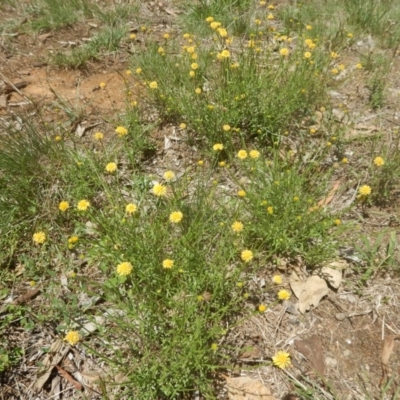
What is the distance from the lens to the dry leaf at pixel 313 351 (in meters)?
2.15

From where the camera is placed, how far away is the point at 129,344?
2.04 m

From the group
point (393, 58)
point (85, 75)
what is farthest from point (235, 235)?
point (393, 58)

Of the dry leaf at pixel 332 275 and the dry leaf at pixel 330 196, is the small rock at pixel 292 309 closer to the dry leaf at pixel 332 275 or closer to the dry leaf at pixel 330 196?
the dry leaf at pixel 332 275

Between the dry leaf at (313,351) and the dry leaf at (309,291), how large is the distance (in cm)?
19

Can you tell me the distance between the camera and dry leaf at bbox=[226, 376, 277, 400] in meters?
2.03

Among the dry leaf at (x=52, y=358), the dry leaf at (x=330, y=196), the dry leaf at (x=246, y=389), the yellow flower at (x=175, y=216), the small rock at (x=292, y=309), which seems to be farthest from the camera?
the dry leaf at (x=330, y=196)

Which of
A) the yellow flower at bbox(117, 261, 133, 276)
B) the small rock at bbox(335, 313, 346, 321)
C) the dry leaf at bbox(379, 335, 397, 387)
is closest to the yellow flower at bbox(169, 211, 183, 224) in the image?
the yellow flower at bbox(117, 261, 133, 276)

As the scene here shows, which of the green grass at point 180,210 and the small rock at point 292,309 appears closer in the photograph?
the green grass at point 180,210

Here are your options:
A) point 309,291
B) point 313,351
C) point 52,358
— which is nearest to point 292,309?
point 309,291

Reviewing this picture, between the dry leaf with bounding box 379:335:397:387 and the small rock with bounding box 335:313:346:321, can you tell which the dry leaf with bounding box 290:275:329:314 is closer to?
the small rock with bounding box 335:313:346:321

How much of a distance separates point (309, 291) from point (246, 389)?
2.48 ft

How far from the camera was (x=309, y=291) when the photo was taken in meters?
2.43

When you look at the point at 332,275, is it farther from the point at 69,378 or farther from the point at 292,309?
the point at 69,378

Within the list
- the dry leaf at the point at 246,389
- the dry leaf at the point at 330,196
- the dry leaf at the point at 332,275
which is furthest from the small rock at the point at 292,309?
the dry leaf at the point at 330,196
